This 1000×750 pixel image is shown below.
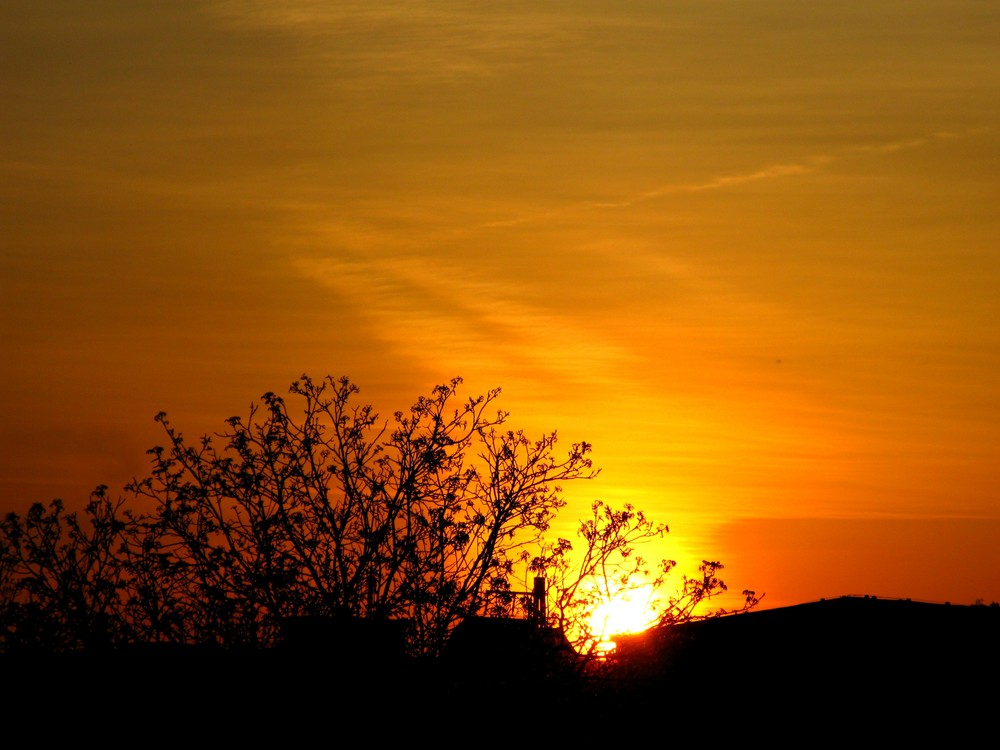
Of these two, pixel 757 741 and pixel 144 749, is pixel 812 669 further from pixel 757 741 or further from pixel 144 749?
pixel 144 749

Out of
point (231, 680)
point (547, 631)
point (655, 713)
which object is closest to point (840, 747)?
point (655, 713)

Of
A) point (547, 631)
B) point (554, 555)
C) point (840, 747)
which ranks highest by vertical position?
point (554, 555)

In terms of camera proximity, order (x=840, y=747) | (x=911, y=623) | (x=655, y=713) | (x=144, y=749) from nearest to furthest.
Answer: (x=144, y=749) < (x=655, y=713) < (x=840, y=747) < (x=911, y=623)

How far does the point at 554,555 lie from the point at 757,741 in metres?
15.2

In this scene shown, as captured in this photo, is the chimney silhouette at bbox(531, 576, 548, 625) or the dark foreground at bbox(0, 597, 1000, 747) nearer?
the dark foreground at bbox(0, 597, 1000, 747)

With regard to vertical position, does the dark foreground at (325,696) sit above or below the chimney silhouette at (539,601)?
below

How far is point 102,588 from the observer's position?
13781 millimetres

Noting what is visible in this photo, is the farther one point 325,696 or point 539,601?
point 539,601

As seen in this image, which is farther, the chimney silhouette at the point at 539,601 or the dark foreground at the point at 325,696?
the chimney silhouette at the point at 539,601

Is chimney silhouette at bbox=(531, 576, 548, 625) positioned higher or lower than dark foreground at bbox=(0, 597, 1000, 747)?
higher

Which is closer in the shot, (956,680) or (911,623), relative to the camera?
(956,680)

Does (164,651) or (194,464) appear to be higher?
(194,464)

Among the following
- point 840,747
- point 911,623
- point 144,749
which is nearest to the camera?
point 144,749

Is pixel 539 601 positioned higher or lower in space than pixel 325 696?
higher
